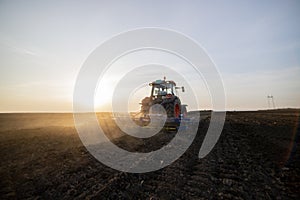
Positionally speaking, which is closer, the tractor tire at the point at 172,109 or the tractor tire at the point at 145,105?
the tractor tire at the point at 172,109

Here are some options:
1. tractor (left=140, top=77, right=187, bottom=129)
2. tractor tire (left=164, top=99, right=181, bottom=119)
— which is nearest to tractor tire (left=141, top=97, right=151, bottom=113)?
tractor (left=140, top=77, right=187, bottom=129)

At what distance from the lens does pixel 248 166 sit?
5250 millimetres

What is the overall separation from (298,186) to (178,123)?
8309 millimetres

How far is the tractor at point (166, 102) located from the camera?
12.9 m

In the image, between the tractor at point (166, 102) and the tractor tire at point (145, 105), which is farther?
the tractor tire at point (145, 105)

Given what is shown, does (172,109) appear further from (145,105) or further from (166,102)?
(145,105)

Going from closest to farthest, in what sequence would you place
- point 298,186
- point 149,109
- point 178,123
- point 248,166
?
point 298,186, point 248,166, point 178,123, point 149,109

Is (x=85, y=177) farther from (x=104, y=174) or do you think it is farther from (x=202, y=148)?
(x=202, y=148)

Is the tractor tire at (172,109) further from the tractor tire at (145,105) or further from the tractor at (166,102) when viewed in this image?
the tractor tire at (145,105)

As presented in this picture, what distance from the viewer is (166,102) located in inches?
523

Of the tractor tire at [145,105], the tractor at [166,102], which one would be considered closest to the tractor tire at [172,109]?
the tractor at [166,102]

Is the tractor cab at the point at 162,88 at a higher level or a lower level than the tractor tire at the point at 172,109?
higher

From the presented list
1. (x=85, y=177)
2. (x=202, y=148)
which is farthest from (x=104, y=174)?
(x=202, y=148)

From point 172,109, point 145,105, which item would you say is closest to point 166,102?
point 172,109
